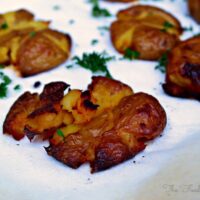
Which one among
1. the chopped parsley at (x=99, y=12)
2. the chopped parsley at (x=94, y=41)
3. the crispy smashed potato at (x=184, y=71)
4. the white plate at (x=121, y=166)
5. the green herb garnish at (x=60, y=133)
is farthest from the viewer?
the chopped parsley at (x=99, y=12)

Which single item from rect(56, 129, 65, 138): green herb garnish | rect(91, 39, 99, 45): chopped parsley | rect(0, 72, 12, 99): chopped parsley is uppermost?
rect(56, 129, 65, 138): green herb garnish

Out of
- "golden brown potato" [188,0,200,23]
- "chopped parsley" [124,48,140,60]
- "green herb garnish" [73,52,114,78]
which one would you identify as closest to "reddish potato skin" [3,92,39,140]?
"green herb garnish" [73,52,114,78]

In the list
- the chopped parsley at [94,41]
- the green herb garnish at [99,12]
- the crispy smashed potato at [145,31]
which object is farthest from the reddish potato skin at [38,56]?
the green herb garnish at [99,12]

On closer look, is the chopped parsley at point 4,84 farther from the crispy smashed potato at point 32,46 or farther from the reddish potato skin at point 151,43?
the reddish potato skin at point 151,43

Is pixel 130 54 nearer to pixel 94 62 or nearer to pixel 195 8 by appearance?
pixel 94 62

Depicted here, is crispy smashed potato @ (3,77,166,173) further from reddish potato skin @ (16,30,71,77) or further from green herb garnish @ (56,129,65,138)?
reddish potato skin @ (16,30,71,77)

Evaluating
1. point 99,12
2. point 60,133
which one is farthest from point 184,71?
point 99,12

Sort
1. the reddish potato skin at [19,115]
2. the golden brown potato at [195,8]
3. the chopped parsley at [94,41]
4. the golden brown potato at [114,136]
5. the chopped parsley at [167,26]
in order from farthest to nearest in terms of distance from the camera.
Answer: the golden brown potato at [195,8] → the chopped parsley at [94,41] → the chopped parsley at [167,26] → the reddish potato skin at [19,115] → the golden brown potato at [114,136]
